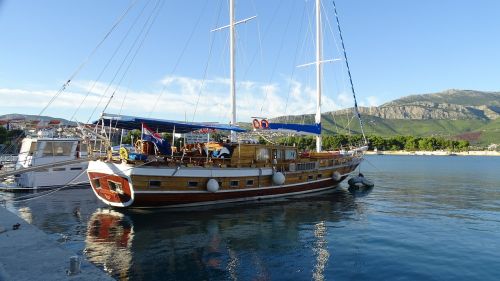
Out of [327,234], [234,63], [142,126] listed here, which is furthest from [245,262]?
[234,63]

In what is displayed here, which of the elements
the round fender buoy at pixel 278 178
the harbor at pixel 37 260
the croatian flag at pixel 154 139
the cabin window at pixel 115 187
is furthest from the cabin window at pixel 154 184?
the round fender buoy at pixel 278 178

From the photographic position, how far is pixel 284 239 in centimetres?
1764

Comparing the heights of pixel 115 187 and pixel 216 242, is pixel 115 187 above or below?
above

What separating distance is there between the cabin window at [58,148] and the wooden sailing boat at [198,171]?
41.2 feet

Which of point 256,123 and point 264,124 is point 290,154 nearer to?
point 264,124

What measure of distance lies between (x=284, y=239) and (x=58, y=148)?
2596cm

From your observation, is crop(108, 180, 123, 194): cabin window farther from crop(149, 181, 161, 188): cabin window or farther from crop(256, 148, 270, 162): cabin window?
crop(256, 148, 270, 162): cabin window

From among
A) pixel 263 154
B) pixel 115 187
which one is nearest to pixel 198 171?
pixel 115 187

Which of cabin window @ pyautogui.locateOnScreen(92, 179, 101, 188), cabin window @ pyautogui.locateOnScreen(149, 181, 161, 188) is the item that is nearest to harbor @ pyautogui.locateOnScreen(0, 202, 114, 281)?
cabin window @ pyautogui.locateOnScreen(149, 181, 161, 188)

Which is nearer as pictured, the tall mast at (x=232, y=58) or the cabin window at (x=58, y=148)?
the tall mast at (x=232, y=58)

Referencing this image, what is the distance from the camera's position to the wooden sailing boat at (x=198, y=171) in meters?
22.6

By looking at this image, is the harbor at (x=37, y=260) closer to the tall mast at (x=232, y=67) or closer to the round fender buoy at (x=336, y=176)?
the tall mast at (x=232, y=67)

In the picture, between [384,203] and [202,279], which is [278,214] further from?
[202,279]

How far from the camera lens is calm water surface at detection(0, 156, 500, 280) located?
43.5 feet
